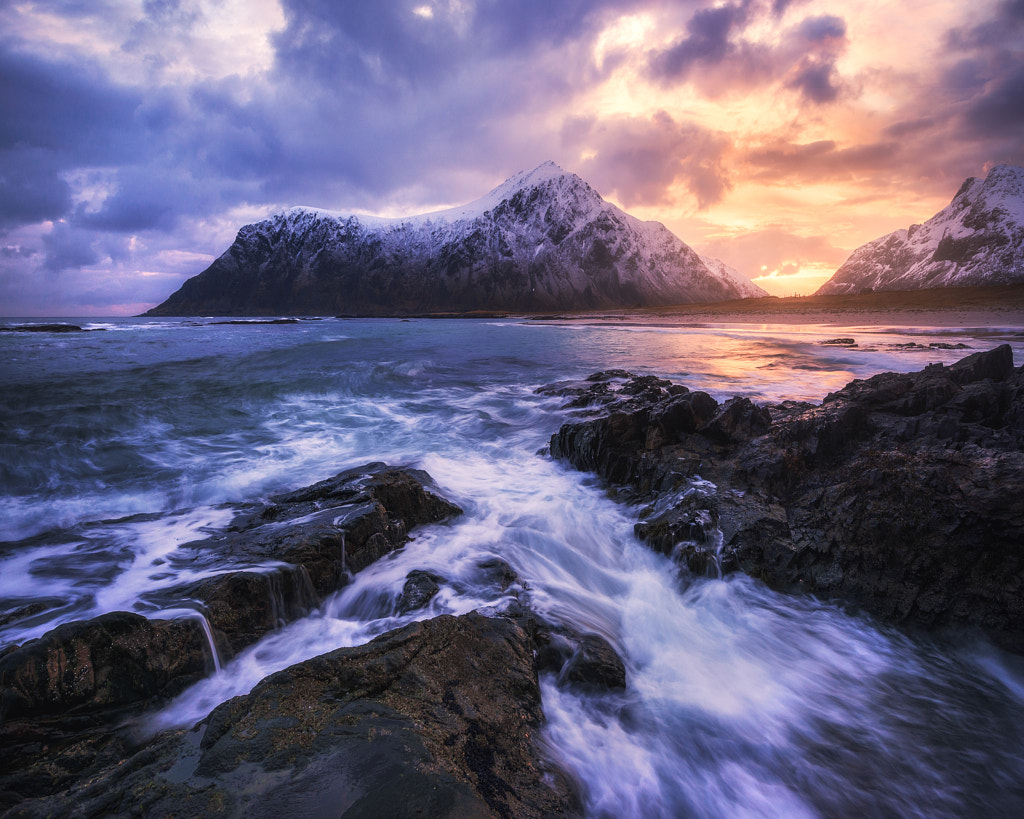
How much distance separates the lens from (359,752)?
5.65 ft

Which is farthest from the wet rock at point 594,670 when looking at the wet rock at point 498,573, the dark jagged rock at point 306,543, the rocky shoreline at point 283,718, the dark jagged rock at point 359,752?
the dark jagged rock at point 306,543

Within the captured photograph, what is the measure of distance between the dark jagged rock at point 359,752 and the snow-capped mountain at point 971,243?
126979mm

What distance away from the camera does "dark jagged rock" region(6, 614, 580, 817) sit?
1.55 metres

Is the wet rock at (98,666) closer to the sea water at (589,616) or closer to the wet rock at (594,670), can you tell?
the sea water at (589,616)

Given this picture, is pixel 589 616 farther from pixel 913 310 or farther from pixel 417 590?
pixel 913 310

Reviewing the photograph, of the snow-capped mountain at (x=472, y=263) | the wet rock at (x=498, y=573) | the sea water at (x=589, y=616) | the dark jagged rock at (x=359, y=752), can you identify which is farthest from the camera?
the snow-capped mountain at (x=472, y=263)

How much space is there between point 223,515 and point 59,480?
11.8 feet

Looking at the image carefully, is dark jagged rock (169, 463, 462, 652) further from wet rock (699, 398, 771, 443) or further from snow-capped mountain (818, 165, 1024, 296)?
snow-capped mountain (818, 165, 1024, 296)

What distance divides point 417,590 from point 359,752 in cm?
197

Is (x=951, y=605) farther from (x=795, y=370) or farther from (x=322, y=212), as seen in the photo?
(x=322, y=212)

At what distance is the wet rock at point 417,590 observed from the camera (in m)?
3.58

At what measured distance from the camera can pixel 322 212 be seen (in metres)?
172

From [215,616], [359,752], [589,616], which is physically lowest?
[589,616]

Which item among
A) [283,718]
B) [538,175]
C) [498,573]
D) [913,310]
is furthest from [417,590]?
[538,175]
